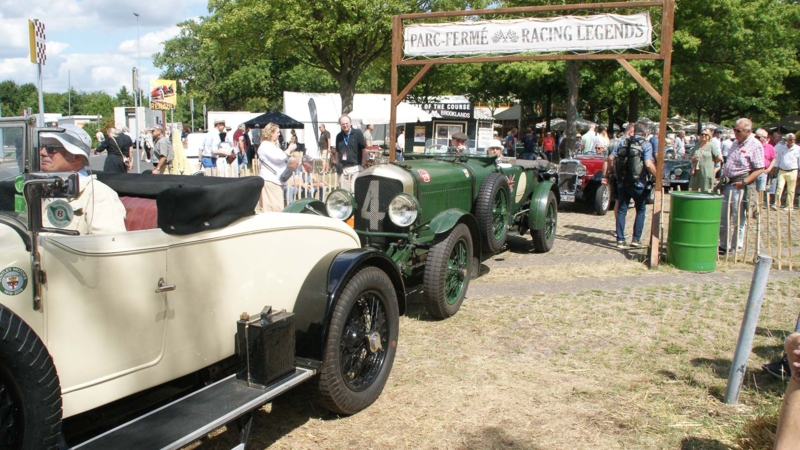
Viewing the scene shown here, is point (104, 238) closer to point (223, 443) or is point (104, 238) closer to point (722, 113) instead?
point (223, 443)

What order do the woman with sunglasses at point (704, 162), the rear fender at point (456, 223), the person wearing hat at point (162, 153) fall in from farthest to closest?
the person wearing hat at point (162, 153)
the woman with sunglasses at point (704, 162)
the rear fender at point (456, 223)

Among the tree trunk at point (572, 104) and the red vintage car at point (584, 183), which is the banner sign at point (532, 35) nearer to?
the red vintage car at point (584, 183)

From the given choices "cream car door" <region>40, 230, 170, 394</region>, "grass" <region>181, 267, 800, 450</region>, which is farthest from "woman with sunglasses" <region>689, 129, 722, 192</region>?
"cream car door" <region>40, 230, 170, 394</region>

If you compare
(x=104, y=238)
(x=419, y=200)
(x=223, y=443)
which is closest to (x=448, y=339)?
(x=419, y=200)

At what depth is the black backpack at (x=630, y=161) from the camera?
8.69 metres

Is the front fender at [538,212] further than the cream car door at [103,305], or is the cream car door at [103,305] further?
the front fender at [538,212]

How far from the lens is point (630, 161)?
28.8 feet

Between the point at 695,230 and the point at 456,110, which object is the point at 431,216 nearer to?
the point at 695,230

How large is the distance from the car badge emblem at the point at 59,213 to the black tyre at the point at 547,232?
6.99 meters

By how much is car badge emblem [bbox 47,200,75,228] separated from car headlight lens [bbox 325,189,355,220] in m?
3.82

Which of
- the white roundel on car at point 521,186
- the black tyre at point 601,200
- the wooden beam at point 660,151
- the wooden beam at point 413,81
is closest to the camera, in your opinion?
the wooden beam at point 660,151

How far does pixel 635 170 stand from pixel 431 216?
12.8 feet

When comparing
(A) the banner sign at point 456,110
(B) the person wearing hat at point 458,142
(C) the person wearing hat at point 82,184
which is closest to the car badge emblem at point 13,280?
(C) the person wearing hat at point 82,184

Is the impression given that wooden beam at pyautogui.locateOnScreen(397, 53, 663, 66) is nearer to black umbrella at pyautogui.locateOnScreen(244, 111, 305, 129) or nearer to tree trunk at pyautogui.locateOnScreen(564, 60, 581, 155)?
tree trunk at pyautogui.locateOnScreen(564, 60, 581, 155)
